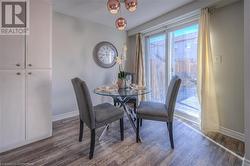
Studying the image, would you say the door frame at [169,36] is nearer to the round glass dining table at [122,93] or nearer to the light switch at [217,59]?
the light switch at [217,59]

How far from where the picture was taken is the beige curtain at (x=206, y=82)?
256 cm

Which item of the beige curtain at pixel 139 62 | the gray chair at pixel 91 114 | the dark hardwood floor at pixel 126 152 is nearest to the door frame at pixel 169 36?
the beige curtain at pixel 139 62

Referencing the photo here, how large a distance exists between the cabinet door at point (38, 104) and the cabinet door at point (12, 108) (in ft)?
0.24

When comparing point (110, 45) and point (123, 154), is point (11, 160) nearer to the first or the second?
point (123, 154)

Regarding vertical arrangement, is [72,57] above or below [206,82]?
above

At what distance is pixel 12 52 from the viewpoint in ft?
6.62

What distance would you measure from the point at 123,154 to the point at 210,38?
2442 mm

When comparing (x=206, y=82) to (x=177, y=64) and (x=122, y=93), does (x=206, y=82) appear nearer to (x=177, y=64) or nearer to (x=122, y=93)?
(x=177, y=64)

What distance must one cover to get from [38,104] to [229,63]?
10.3 feet

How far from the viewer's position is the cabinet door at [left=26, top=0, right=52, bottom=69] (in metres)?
2.16

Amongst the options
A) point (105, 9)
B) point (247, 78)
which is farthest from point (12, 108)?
point (247, 78)

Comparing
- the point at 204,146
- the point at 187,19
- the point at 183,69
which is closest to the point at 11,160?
the point at 204,146

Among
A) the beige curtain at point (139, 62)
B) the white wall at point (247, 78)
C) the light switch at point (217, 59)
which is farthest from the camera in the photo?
the beige curtain at point (139, 62)

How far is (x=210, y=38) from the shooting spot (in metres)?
2.63
